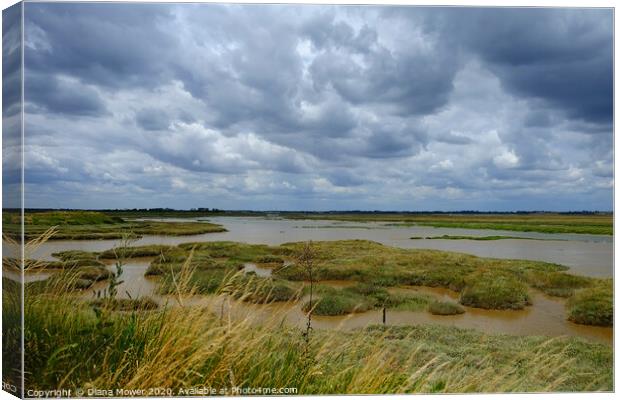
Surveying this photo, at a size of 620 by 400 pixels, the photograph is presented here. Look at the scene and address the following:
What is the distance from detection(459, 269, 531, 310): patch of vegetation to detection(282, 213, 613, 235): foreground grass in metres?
0.56

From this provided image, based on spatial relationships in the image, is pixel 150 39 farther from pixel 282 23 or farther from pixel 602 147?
pixel 602 147

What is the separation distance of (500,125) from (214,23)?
2.90m

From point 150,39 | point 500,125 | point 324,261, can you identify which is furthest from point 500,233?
point 150,39

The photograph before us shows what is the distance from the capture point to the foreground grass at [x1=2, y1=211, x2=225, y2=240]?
15.5 ft

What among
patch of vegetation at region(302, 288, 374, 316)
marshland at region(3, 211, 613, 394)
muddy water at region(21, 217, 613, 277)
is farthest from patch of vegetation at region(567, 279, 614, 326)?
patch of vegetation at region(302, 288, 374, 316)

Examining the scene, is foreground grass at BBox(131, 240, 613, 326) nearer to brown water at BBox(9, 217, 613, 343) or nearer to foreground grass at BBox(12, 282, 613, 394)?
brown water at BBox(9, 217, 613, 343)

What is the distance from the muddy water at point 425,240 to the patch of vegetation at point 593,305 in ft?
0.55

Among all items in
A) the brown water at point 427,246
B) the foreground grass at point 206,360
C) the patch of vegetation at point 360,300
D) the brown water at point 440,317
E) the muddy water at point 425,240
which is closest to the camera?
the foreground grass at point 206,360

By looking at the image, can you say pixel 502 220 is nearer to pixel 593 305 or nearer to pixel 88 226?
pixel 593 305

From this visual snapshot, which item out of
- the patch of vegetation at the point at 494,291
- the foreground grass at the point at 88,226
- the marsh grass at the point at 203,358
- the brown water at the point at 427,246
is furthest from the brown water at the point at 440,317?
the foreground grass at the point at 88,226

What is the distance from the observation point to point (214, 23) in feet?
16.0

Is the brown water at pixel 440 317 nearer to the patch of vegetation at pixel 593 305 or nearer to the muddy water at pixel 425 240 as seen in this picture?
the patch of vegetation at pixel 593 305

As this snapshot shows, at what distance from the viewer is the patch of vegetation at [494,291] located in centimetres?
577

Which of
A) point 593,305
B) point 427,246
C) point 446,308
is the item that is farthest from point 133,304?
point 593,305
